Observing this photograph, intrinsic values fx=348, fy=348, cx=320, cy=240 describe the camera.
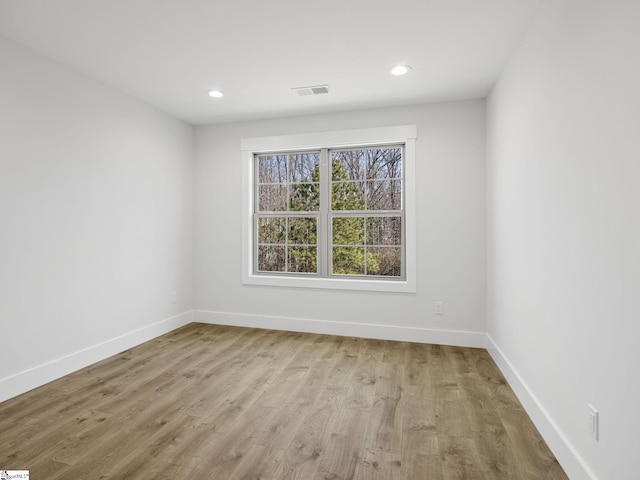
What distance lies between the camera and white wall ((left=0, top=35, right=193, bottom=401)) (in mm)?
2529

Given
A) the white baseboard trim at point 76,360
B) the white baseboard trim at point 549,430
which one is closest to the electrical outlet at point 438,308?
the white baseboard trim at point 549,430

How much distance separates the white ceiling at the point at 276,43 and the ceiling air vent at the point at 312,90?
79 millimetres

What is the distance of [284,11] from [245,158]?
91.2 inches

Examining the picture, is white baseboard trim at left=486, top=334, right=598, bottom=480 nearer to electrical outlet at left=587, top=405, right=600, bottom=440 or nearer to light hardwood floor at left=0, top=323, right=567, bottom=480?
light hardwood floor at left=0, top=323, right=567, bottom=480

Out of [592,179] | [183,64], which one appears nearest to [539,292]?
[592,179]

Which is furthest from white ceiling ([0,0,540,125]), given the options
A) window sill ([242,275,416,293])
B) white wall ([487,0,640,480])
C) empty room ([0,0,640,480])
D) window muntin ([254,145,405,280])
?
window sill ([242,275,416,293])

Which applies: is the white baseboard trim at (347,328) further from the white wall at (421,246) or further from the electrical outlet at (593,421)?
the electrical outlet at (593,421)

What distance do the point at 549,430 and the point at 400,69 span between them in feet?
9.06

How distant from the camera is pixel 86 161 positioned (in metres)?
3.09

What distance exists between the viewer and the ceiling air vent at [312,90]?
3.32 metres

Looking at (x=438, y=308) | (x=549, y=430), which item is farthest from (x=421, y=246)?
(x=549, y=430)

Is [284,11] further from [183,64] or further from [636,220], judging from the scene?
[636,220]

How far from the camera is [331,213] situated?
4.16 metres

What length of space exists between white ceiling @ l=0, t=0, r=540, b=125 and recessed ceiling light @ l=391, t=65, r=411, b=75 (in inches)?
2.3
